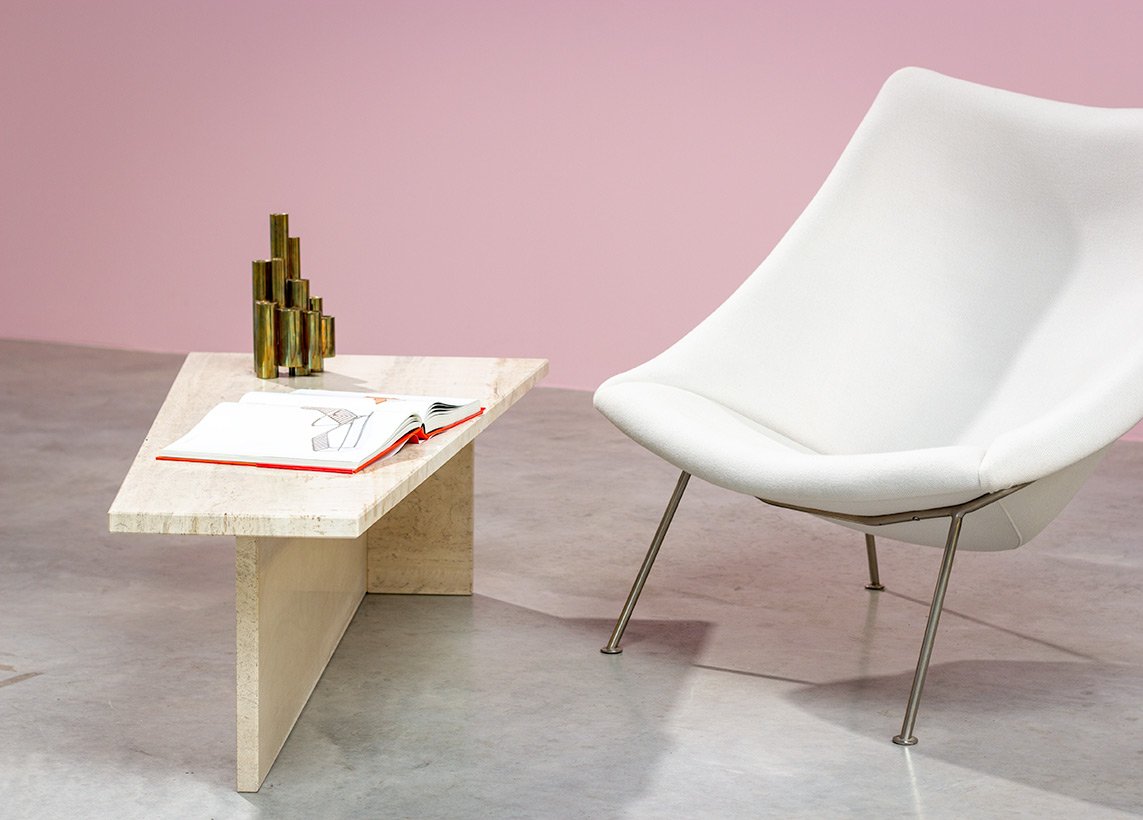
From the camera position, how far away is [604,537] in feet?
9.85

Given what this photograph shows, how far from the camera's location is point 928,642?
205 cm

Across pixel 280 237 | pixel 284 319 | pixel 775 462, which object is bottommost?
pixel 775 462

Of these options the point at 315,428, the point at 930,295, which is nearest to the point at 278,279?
the point at 315,428

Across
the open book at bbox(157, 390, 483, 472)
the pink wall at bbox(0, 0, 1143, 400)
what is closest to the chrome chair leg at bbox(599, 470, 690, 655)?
the open book at bbox(157, 390, 483, 472)

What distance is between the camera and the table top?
1.65m

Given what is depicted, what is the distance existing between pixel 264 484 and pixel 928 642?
91 centimetres

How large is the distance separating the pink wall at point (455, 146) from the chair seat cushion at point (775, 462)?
2.17 m

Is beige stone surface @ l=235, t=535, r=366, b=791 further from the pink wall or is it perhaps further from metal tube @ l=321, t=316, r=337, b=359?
the pink wall

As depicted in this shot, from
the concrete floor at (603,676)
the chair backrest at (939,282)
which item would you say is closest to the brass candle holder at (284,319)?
the concrete floor at (603,676)

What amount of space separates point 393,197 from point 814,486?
2953mm

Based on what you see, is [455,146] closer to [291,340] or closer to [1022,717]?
[291,340]

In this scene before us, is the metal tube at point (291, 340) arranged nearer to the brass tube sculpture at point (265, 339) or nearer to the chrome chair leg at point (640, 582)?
the brass tube sculpture at point (265, 339)

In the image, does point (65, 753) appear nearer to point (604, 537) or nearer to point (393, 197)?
point (604, 537)

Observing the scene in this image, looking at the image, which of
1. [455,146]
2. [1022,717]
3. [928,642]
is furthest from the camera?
[455,146]
